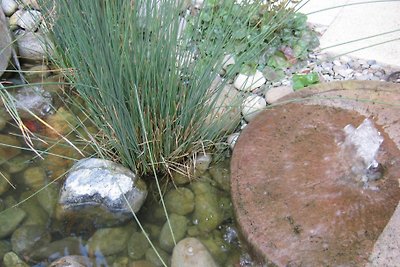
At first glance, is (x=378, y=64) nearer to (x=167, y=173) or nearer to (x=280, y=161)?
(x=280, y=161)

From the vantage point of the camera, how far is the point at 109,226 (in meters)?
1.98

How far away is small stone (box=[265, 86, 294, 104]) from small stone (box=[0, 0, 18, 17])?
1614mm

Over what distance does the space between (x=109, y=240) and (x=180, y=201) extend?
326mm

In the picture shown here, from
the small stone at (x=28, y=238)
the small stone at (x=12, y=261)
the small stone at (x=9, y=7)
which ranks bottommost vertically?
the small stone at (x=12, y=261)

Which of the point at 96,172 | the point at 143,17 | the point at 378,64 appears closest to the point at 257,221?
the point at 96,172

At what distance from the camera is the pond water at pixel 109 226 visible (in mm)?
1895

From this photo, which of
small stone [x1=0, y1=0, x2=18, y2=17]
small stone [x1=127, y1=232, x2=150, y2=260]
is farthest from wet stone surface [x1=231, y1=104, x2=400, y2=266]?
small stone [x1=0, y1=0, x2=18, y2=17]

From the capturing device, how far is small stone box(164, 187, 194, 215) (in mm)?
2020

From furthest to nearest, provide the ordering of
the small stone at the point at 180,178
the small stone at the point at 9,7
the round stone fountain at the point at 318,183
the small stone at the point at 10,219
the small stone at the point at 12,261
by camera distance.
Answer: the small stone at the point at 9,7
the small stone at the point at 180,178
the small stone at the point at 10,219
the small stone at the point at 12,261
the round stone fountain at the point at 318,183

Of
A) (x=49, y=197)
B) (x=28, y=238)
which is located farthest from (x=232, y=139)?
(x=28, y=238)

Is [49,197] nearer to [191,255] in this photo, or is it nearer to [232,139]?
[191,255]

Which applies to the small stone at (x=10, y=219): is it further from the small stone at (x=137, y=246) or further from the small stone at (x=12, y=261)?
the small stone at (x=137, y=246)

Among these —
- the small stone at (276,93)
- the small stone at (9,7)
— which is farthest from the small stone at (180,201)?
the small stone at (9,7)

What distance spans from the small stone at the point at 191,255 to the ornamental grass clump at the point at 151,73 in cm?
31
